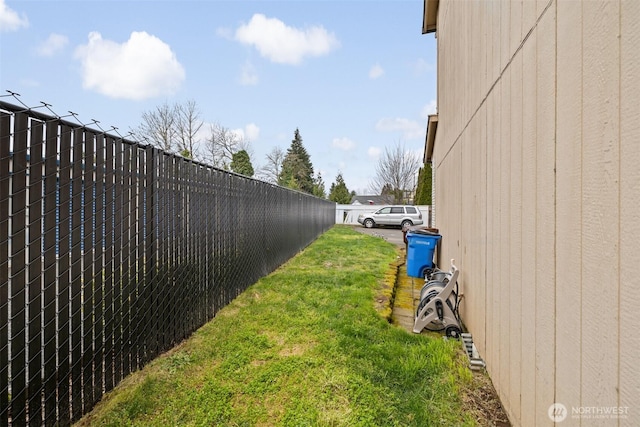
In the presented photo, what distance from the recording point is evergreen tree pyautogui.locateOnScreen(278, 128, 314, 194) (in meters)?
32.1

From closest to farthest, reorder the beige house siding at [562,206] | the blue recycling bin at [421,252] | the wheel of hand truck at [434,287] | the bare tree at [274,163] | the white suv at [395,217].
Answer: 1. the beige house siding at [562,206]
2. the wheel of hand truck at [434,287]
3. the blue recycling bin at [421,252]
4. the white suv at [395,217]
5. the bare tree at [274,163]

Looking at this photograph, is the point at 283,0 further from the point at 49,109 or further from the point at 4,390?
the point at 4,390

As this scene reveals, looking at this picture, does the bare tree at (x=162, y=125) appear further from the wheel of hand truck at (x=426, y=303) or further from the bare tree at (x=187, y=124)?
the wheel of hand truck at (x=426, y=303)

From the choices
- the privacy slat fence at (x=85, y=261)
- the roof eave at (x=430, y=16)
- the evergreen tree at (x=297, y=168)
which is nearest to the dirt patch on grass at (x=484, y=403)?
the privacy slat fence at (x=85, y=261)

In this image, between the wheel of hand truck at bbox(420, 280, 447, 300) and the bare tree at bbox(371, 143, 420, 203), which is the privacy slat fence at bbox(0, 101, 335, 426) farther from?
the bare tree at bbox(371, 143, 420, 203)

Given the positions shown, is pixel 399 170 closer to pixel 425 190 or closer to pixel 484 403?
pixel 425 190

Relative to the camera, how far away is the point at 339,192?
138 ft

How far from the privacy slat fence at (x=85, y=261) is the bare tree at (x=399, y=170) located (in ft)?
79.8

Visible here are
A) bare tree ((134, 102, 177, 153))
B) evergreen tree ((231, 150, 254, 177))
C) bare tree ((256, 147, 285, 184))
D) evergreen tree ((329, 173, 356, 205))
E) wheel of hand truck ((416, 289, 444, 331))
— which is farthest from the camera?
evergreen tree ((329, 173, 356, 205))

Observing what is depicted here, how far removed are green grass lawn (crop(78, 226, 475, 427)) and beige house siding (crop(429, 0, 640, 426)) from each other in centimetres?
50

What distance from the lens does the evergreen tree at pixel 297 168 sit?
32.1 metres

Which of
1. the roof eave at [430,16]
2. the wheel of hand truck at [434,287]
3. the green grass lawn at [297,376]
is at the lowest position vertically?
the green grass lawn at [297,376]

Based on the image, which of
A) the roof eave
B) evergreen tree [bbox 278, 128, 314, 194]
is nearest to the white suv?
the roof eave

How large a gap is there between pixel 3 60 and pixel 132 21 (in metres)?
3.88
